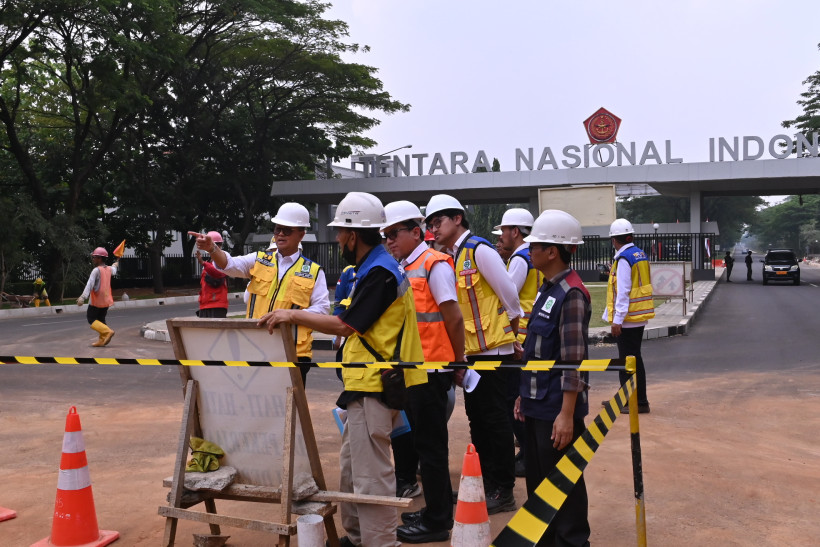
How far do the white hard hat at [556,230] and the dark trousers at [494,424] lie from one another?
137 cm

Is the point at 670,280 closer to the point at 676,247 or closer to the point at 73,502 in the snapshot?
the point at 73,502

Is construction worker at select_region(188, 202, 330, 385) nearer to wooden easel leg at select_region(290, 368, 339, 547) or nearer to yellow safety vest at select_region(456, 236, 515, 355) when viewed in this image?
yellow safety vest at select_region(456, 236, 515, 355)

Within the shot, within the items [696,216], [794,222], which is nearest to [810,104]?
[696,216]

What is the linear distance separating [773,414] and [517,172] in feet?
99.2

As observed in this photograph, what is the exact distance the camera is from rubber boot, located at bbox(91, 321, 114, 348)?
13.6 meters

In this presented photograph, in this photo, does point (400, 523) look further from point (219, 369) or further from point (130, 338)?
point (130, 338)

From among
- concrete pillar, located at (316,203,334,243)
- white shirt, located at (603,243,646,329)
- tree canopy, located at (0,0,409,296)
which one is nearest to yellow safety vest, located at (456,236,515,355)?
white shirt, located at (603,243,646,329)

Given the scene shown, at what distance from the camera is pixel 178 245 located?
54.2 m

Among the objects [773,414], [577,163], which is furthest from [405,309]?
[577,163]

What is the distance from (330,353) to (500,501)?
8254 mm

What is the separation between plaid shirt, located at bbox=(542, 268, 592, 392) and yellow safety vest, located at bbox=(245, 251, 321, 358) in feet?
7.84

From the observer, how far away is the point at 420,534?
4.24 metres

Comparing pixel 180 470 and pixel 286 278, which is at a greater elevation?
pixel 286 278

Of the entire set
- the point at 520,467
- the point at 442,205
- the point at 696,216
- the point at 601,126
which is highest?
the point at 601,126
